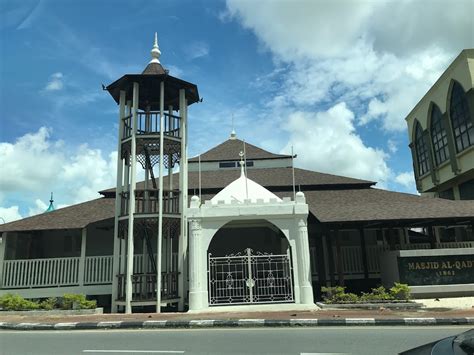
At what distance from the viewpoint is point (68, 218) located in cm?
1673

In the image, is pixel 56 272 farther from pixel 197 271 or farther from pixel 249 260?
pixel 249 260

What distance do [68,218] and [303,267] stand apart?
34.9 ft

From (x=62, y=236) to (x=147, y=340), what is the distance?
12.3m

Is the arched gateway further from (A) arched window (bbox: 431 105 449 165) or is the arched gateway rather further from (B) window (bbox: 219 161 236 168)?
(A) arched window (bbox: 431 105 449 165)

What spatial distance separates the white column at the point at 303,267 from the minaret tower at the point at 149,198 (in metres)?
4.65

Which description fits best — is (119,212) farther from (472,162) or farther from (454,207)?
(472,162)

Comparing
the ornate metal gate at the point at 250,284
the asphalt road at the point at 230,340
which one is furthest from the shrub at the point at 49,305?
the ornate metal gate at the point at 250,284

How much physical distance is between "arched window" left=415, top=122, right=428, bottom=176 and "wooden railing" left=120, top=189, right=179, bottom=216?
2533 cm

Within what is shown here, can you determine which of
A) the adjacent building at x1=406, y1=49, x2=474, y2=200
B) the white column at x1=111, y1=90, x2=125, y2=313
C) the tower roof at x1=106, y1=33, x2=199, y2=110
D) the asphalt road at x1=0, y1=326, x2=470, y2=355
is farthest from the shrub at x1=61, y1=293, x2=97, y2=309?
the adjacent building at x1=406, y1=49, x2=474, y2=200

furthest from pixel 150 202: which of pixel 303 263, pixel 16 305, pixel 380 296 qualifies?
pixel 380 296

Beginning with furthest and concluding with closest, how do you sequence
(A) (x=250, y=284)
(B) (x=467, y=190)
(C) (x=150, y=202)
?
(B) (x=467, y=190) → (C) (x=150, y=202) → (A) (x=250, y=284)

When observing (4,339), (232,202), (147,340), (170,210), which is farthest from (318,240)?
(4,339)

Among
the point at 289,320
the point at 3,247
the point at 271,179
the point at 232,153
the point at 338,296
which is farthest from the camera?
the point at 232,153

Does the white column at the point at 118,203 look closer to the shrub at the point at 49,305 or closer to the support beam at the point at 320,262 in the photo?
the shrub at the point at 49,305
